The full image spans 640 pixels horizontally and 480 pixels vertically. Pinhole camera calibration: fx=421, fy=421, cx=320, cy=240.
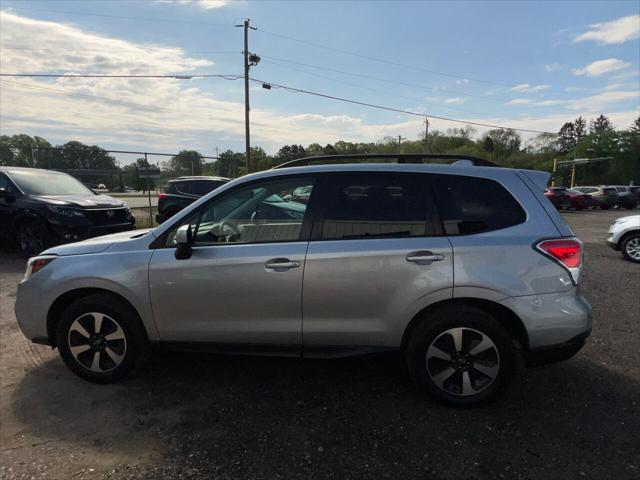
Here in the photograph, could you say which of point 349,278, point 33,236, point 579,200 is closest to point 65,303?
point 349,278

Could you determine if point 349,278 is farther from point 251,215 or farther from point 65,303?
point 65,303

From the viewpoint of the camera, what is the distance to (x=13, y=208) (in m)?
8.09

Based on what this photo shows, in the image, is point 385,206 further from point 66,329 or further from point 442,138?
point 442,138

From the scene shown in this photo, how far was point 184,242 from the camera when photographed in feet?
10.0

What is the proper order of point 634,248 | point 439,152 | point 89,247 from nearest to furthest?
1. point 89,247
2. point 634,248
3. point 439,152

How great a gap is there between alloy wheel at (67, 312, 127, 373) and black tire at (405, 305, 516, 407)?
7.44 feet

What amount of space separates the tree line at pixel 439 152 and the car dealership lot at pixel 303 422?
7314 mm

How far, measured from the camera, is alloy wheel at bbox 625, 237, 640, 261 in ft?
29.8

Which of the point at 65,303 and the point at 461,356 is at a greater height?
the point at 65,303

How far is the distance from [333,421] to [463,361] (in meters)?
1.01

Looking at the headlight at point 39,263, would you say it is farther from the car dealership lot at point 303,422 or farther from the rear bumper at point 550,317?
the rear bumper at point 550,317

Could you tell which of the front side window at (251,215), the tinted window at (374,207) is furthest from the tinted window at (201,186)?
the tinted window at (374,207)

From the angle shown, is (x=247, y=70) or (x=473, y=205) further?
(x=247, y=70)

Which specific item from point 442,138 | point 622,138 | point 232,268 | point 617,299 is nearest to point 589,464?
point 232,268
